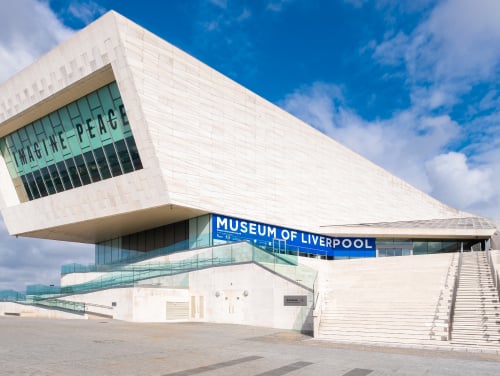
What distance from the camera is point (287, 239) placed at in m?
42.2

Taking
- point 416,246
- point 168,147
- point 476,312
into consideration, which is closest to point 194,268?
point 168,147

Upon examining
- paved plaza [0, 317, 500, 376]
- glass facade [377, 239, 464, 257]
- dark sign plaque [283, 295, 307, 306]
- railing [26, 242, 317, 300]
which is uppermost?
glass facade [377, 239, 464, 257]

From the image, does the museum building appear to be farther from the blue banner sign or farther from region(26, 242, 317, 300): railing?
region(26, 242, 317, 300): railing

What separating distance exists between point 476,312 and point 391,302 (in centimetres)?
393

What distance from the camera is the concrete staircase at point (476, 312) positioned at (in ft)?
54.8

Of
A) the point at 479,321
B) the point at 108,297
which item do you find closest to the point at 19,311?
the point at 108,297

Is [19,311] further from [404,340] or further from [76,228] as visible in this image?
[404,340]

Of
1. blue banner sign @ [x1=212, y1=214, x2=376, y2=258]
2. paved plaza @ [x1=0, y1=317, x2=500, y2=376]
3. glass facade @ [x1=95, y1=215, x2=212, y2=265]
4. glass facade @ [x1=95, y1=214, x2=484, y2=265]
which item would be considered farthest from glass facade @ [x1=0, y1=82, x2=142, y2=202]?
paved plaza @ [x1=0, y1=317, x2=500, y2=376]

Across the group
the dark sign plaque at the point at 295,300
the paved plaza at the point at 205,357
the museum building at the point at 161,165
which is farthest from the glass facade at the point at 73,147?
the paved plaza at the point at 205,357

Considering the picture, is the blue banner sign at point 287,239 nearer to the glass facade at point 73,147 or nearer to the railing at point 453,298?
the glass facade at point 73,147

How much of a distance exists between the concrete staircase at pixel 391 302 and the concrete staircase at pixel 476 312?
0.48 metres

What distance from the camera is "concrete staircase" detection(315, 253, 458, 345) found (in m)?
18.4

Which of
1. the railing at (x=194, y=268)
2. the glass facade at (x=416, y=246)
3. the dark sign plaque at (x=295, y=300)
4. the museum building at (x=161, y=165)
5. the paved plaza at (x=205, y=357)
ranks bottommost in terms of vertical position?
the paved plaza at (x=205, y=357)

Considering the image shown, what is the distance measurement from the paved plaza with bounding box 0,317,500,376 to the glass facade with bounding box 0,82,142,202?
17271 mm
